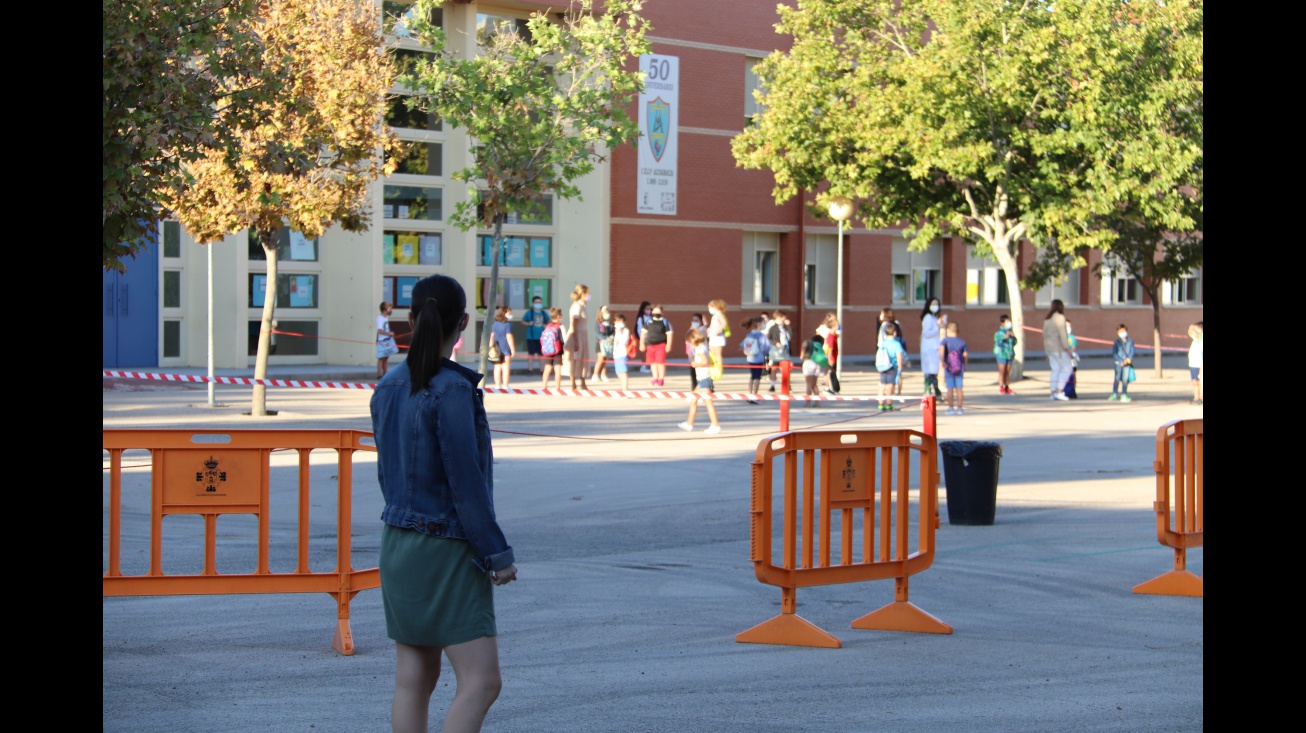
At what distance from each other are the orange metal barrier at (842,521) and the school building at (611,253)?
2173 centimetres

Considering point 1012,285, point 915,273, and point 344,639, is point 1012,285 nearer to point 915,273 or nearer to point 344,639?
point 915,273

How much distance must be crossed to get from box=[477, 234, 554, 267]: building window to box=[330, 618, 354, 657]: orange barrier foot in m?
27.9

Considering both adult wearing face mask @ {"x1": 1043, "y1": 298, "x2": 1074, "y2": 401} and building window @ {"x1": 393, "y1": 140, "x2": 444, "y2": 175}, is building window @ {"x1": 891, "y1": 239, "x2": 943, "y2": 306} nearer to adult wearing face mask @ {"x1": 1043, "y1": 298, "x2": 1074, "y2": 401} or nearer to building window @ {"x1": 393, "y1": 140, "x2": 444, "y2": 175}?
building window @ {"x1": 393, "y1": 140, "x2": 444, "y2": 175}


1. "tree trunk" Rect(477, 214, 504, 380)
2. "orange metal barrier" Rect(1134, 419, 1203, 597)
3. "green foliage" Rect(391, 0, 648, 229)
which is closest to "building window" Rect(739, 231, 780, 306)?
"green foliage" Rect(391, 0, 648, 229)

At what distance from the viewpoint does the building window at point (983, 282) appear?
43584 millimetres

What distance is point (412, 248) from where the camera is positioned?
33.3 meters

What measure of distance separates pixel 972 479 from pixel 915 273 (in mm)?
31666

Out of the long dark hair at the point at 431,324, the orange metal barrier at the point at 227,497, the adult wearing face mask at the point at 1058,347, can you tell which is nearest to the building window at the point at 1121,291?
the adult wearing face mask at the point at 1058,347

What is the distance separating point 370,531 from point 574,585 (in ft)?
8.71

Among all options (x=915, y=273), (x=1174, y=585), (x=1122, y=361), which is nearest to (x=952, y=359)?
(x=1122, y=361)

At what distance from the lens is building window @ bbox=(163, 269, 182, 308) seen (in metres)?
29.8
